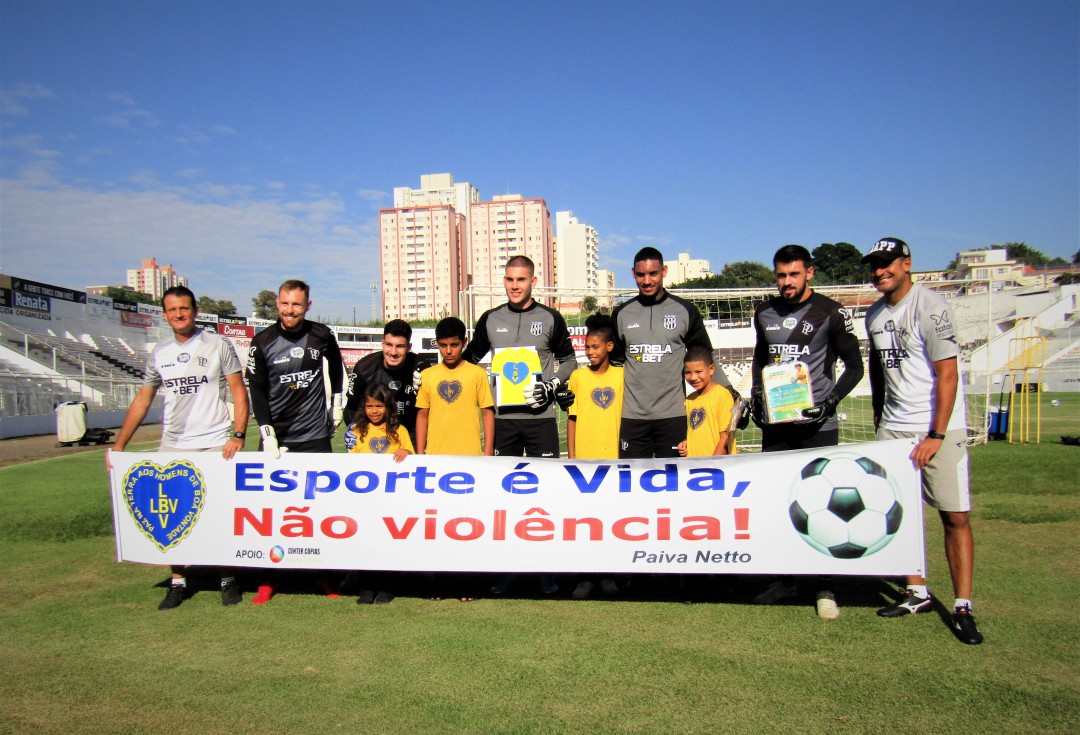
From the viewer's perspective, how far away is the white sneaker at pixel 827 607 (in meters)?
4.20

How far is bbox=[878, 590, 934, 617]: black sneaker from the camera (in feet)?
13.7

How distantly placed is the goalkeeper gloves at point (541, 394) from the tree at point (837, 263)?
83967mm

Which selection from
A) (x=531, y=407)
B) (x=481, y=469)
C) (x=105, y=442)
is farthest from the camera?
(x=105, y=442)

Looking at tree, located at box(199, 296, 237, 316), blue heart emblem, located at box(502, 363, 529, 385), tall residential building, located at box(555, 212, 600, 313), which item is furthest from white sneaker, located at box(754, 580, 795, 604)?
tall residential building, located at box(555, 212, 600, 313)

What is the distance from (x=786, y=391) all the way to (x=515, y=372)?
196 cm

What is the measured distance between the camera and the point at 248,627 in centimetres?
427

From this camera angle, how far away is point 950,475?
411cm

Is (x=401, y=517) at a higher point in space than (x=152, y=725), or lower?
higher

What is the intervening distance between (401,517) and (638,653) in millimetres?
1810

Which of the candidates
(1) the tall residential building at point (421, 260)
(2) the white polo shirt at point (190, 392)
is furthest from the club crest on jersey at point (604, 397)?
(1) the tall residential building at point (421, 260)

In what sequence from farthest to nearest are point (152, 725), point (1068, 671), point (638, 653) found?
point (638, 653), point (1068, 671), point (152, 725)

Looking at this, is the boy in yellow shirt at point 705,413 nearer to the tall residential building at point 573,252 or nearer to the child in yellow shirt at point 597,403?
the child in yellow shirt at point 597,403

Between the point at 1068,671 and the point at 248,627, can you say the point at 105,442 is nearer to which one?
the point at 248,627

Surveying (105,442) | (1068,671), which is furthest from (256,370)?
(105,442)
